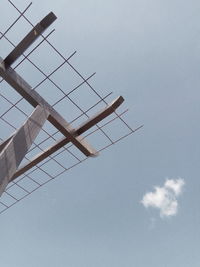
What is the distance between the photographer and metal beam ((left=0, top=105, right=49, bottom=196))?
4.31 m

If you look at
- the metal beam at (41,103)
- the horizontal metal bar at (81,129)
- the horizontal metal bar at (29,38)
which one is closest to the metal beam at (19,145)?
the metal beam at (41,103)

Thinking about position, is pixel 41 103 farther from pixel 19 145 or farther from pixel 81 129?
pixel 19 145

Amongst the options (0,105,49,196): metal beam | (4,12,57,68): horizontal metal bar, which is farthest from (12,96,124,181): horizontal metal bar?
(4,12,57,68): horizontal metal bar

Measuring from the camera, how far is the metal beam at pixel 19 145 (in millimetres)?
4312

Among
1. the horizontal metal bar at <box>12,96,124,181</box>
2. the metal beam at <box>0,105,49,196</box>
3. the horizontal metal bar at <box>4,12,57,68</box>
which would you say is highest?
the horizontal metal bar at <box>4,12,57,68</box>

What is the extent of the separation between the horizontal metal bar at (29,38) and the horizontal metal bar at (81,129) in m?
1.64

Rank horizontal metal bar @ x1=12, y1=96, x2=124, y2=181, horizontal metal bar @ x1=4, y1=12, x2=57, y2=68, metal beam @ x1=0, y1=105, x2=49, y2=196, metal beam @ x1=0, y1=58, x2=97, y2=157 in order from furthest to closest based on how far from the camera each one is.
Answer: horizontal metal bar @ x1=12, y1=96, x2=124, y2=181, metal beam @ x1=0, y1=58, x2=97, y2=157, horizontal metal bar @ x1=4, y1=12, x2=57, y2=68, metal beam @ x1=0, y1=105, x2=49, y2=196

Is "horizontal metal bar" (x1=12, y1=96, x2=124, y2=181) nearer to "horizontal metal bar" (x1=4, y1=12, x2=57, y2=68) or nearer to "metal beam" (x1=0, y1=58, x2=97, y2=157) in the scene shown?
"metal beam" (x1=0, y1=58, x2=97, y2=157)

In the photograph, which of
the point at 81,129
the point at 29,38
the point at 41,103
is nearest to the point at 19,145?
the point at 41,103

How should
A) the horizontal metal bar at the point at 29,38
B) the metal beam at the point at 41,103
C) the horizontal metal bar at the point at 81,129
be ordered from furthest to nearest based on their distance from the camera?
the horizontal metal bar at the point at 81,129, the metal beam at the point at 41,103, the horizontal metal bar at the point at 29,38

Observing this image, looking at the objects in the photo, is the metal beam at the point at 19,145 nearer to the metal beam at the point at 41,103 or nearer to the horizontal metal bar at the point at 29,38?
the metal beam at the point at 41,103

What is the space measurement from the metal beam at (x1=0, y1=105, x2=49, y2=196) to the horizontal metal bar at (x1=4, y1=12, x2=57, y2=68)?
86 centimetres

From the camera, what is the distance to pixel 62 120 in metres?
6.05

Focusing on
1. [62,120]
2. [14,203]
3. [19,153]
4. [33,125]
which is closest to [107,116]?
[62,120]
